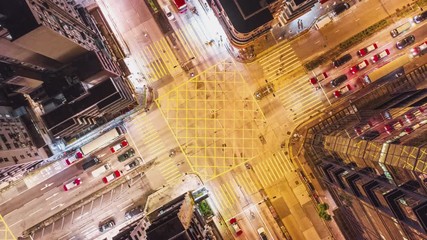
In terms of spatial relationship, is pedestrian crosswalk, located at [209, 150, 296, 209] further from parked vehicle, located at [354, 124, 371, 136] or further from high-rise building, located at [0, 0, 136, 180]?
high-rise building, located at [0, 0, 136, 180]

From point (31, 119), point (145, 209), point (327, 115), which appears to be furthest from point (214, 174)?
point (31, 119)

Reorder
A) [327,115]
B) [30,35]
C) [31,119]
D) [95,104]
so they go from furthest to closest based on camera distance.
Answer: [327,115]
[31,119]
[95,104]
[30,35]

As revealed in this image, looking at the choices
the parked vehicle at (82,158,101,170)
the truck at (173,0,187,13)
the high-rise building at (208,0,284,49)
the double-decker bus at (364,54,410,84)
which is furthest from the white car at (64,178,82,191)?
the double-decker bus at (364,54,410,84)

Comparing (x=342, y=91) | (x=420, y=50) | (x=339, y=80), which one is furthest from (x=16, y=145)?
(x=420, y=50)

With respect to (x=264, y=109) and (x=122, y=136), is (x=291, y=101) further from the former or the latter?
(x=122, y=136)

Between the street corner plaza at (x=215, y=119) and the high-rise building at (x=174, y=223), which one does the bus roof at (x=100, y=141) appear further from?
the high-rise building at (x=174, y=223)

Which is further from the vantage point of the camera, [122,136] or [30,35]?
[122,136]
